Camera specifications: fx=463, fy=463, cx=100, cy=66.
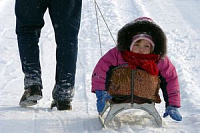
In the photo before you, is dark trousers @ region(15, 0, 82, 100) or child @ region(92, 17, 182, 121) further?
dark trousers @ region(15, 0, 82, 100)

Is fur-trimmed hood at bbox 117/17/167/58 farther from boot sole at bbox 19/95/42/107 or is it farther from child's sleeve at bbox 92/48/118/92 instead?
boot sole at bbox 19/95/42/107

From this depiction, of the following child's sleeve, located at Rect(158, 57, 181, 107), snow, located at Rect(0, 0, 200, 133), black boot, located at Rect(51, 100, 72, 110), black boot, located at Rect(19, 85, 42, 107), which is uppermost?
child's sleeve, located at Rect(158, 57, 181, 107)

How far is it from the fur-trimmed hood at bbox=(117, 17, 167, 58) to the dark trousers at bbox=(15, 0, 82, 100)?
15.8 inches

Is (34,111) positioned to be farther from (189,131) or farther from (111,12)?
(111,12)

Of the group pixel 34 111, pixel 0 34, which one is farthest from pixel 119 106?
pixel 0 34

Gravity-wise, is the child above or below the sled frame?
above

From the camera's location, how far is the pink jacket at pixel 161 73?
2854 millimetres

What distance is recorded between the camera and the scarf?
285 centimetres

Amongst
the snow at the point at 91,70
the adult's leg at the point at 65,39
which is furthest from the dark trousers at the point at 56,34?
the snow at the point at 91,70

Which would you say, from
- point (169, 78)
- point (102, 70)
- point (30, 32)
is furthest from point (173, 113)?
point (30, 32)

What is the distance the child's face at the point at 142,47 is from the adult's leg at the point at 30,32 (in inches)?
27.2

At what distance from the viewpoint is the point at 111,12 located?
6.96m

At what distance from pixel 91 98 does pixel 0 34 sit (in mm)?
2424

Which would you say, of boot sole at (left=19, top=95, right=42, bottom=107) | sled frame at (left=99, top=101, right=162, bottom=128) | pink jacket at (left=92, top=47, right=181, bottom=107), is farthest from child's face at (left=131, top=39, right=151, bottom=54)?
boot sole at (left=19, top=95, right=42, bottom=107)
